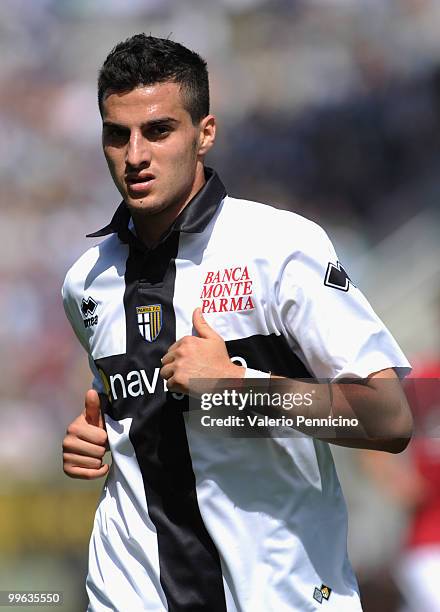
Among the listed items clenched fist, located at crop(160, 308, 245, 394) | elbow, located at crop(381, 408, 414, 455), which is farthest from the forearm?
clenched fist, located at crop(160, 308, 245, 394)

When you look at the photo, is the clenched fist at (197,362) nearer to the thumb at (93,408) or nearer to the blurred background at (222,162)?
the thumb at (93,408)

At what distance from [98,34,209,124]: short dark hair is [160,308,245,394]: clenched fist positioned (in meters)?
0.60

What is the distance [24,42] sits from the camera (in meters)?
5.81

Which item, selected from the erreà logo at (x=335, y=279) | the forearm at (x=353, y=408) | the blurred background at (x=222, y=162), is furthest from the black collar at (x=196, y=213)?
the blurred background at (x=222, y=162)

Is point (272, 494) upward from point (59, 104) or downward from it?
downward

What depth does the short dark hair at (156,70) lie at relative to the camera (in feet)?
7.41

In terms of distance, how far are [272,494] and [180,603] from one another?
1.04 ft

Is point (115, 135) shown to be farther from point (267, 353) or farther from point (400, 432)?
point (400, 432)

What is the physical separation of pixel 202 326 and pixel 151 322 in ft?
0.68

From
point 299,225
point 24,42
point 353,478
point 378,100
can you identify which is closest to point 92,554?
point 299,225

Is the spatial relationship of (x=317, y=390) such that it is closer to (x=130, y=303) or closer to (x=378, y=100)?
(x=130, y=303)

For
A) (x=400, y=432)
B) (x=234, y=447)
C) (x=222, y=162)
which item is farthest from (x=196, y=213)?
(x=222, y=162)

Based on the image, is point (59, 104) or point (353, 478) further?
point (59, 104)

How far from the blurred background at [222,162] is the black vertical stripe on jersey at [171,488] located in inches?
96.9
